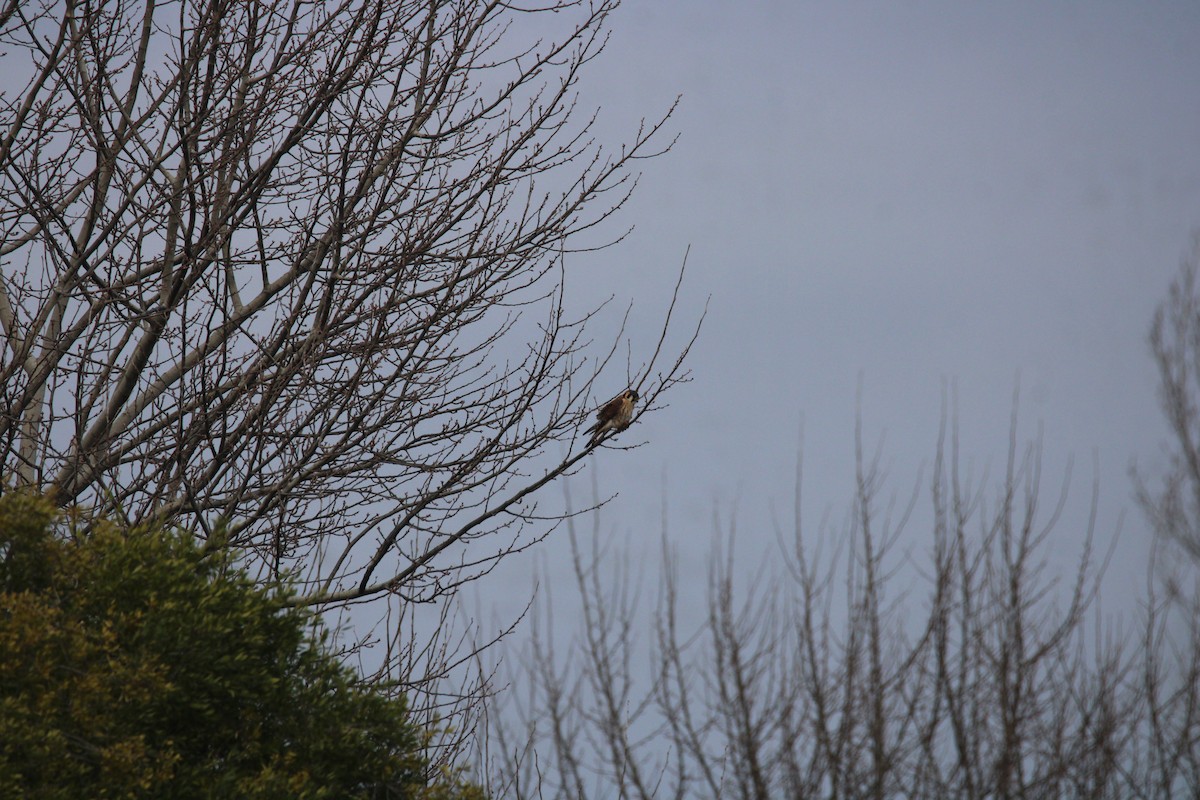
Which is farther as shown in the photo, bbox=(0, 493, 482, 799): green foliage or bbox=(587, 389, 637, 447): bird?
bbox=(587, 389, 637, 447): bird

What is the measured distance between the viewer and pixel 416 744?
14.1 ft

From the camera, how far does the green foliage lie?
3.65m

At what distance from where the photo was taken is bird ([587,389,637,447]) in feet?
19.6

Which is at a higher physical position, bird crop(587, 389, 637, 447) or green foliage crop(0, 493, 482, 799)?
bird crop(587, 389, 637, 447)

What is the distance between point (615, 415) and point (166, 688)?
2873 mm

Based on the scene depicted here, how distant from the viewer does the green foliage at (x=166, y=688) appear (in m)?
3.65

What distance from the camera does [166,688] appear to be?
3.74 m

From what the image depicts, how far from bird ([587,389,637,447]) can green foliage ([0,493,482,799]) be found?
83.2 inches

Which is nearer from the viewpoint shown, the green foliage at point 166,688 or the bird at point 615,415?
the green foliage at point 166,688

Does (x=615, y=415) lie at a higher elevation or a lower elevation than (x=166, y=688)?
higher

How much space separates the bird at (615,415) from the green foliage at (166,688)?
2112 mm

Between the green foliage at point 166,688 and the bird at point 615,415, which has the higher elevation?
the bird at point 615,415

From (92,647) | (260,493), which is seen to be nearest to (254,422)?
(260,493)

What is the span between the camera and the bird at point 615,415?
5977mm
